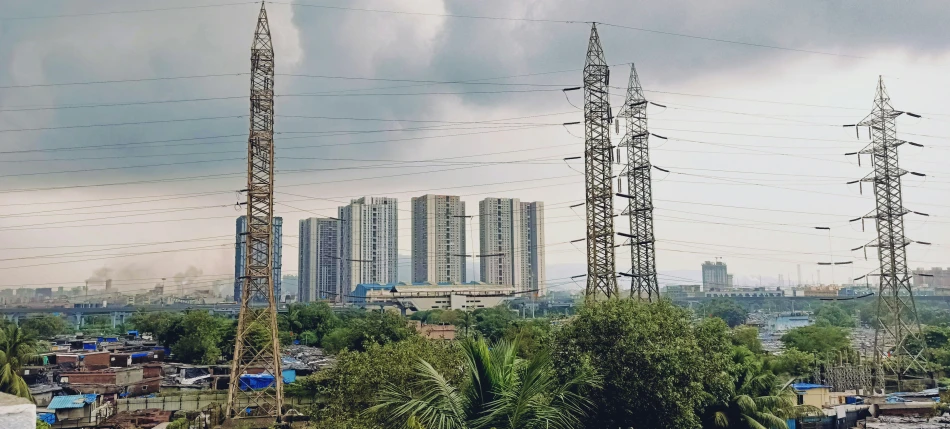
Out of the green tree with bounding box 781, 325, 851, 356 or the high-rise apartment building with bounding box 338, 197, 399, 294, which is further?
the high-rise apartment building with bounding box 338, 197, 399, 294

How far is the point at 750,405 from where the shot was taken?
14.3m

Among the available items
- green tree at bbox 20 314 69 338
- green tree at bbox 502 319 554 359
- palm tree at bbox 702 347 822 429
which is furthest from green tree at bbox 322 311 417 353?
green tree at bbox 20 314 69 338

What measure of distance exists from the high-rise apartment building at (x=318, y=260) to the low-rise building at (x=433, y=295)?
576 centimetres

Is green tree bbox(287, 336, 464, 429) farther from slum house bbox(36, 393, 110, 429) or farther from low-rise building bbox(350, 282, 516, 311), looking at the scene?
low-rise building bbox(350, 282, 516, 311)

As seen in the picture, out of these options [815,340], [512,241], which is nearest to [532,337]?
[815,340]

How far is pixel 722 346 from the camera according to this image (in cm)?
1372

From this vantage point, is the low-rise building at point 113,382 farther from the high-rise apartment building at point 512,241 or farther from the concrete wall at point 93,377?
the high-rise apartment building at point 512,241

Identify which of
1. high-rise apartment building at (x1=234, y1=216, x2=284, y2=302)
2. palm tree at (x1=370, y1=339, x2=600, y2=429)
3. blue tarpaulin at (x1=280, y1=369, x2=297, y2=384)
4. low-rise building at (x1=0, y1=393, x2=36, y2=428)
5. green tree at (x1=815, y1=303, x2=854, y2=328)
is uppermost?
high-rise apartment building at (x1=234, y1=216, x2=284, y2=302)

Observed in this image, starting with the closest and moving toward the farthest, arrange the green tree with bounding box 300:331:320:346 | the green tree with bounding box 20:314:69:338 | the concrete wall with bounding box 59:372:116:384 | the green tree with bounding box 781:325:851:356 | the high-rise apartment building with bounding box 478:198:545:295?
the concrete wall with bounding box 59:372:116:384, the green tree with bounding box 781:325:851:356, the green tree with bounding box 300:331:320:346, the green tree with bounding box 20:314:69:338, the high-rise apartment building with bounding box 478:198:545:295

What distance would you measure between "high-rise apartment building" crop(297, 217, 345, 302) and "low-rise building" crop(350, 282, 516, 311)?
576 centimetres

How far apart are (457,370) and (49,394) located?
2315 centimetres

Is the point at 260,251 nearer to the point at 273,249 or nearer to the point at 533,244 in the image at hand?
the point at 273,249

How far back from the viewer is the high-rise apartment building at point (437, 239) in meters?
105

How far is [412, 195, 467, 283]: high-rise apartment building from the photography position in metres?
105
